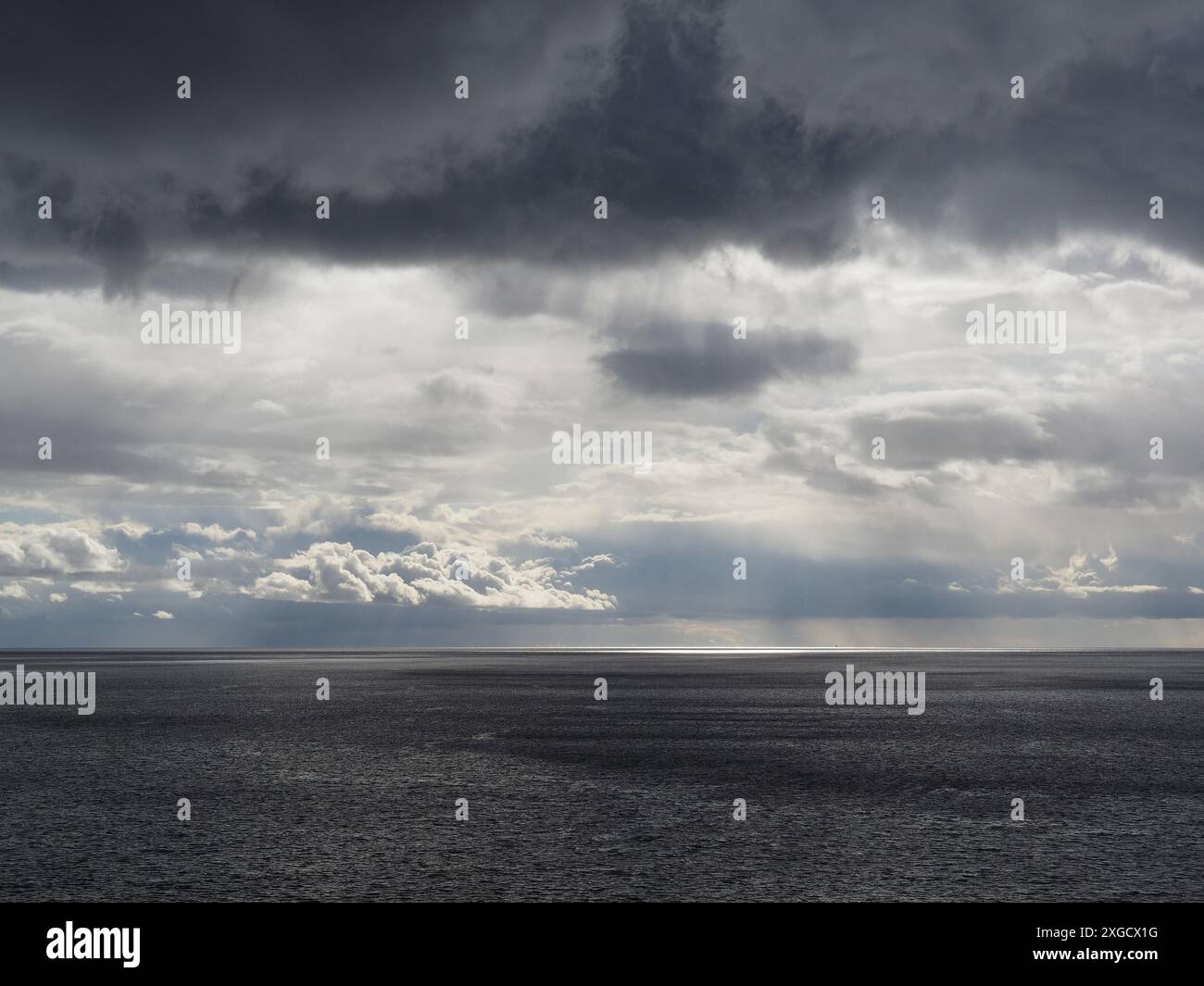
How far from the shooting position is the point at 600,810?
4903 cm

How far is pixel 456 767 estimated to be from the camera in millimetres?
64062

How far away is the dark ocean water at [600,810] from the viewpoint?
36.4 m

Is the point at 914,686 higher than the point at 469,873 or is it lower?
lower

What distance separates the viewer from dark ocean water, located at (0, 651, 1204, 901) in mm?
36375
